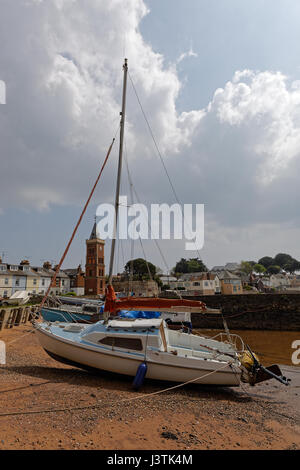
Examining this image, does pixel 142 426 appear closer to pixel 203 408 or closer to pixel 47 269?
pixel 203 408

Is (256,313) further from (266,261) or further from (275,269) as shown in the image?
(266,261)

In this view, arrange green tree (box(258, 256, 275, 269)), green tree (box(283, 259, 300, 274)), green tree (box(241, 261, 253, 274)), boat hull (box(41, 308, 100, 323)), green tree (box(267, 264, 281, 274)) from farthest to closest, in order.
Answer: green tree (box(258, 256, 275, 269)) < green tree (box(283, 259, 300, 274)) < green tree (box(267, 264, 281, 274)) < green tree (box(241, 261, 253, 274)) < boat hull (box(41, 308, 100, 323))

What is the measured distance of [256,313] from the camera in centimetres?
3164

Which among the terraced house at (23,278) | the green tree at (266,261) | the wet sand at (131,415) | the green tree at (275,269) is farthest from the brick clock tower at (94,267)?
the green tree at (266,261)

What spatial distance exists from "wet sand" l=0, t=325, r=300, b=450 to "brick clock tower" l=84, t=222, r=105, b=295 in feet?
179

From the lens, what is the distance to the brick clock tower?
6375 cm

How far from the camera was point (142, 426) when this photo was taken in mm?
5934

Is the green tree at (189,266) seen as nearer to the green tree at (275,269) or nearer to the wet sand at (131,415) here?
the green tree at (275,269)

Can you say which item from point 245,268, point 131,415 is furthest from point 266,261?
point 131,415

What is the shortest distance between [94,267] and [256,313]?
4317cm

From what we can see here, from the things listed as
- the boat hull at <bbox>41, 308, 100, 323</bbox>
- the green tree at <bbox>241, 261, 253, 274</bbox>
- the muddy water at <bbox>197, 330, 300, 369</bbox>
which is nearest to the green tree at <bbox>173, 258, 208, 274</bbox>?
the green tree at <bbox>241, 261, 253, 274</bbox>

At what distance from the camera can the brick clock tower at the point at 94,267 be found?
209 ft

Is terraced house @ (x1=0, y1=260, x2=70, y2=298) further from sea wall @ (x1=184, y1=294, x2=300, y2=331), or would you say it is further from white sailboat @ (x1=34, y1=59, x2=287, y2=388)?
white sailboat @ (x1=34, y1=59, x2=287, y2=388)
